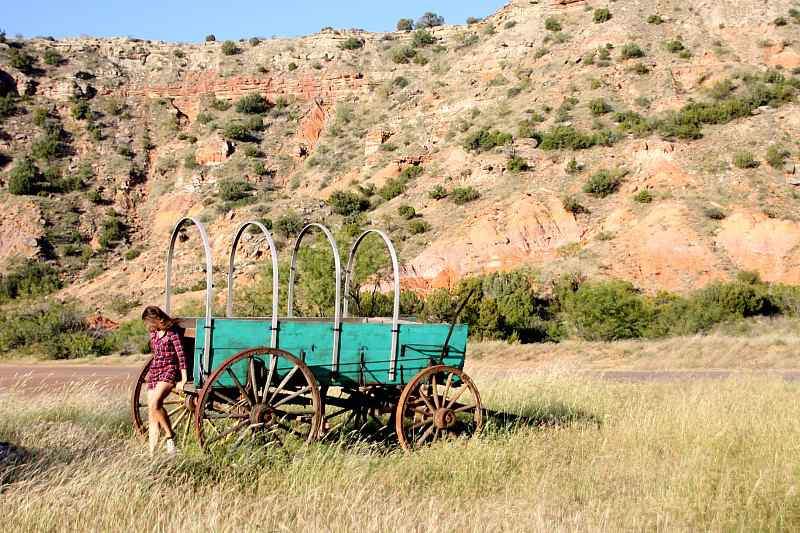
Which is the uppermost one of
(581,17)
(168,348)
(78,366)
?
(581,17)

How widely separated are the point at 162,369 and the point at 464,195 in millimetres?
31113

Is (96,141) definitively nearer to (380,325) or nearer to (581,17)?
(581,17)

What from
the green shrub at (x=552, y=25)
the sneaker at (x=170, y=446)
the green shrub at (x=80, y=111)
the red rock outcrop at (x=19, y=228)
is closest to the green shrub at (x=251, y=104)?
the green shrub at (x=80, y=111)

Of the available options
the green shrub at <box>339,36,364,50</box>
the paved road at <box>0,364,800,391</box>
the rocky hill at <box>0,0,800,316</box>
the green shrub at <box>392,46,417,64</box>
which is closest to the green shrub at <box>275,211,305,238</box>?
the rocky hill at <box>0,0,800,316</box>

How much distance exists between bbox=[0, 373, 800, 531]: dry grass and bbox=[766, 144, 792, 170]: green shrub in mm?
29334

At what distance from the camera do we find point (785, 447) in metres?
6.95

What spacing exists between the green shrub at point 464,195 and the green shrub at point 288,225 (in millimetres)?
8288

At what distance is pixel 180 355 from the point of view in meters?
6.67

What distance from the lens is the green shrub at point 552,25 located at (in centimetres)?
5056

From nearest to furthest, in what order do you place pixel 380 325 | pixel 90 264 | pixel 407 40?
pixel 380 325, pixel 90 264, pixel 407 40

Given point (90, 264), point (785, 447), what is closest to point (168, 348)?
point (785, 447)

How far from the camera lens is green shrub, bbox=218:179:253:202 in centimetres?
4391

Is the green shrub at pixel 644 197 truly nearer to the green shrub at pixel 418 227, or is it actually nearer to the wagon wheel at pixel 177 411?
the green shrub at pixel 418 227

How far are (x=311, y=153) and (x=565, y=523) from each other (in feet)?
156
